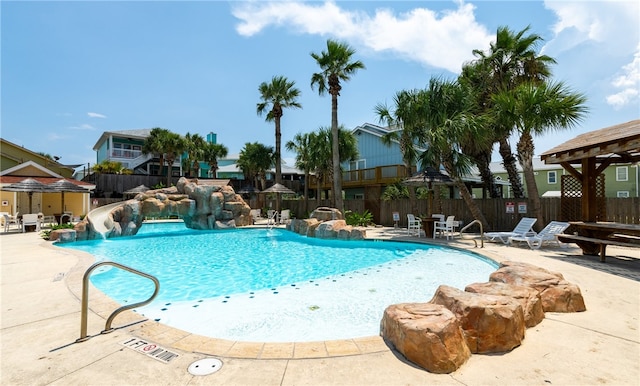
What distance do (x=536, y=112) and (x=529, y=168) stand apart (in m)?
2.20

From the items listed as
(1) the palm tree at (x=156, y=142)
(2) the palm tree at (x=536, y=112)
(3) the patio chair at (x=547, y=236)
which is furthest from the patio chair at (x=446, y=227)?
(1) the palm tree at (x=156, y=142)

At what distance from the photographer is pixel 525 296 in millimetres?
3604

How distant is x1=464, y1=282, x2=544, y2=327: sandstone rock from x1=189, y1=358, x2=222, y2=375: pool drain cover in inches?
125

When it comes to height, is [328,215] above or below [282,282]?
above

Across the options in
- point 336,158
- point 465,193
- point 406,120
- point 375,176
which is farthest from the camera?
point 375,176

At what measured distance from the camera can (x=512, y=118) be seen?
36.9ft

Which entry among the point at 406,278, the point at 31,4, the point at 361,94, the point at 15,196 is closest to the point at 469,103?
the point at 361,94

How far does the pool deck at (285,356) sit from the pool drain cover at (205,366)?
0.17 feet

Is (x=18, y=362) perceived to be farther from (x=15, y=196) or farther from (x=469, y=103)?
(x=15, y=196)

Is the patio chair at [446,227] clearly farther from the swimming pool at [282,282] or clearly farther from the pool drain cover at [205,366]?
the pool drain cover at [205,366]

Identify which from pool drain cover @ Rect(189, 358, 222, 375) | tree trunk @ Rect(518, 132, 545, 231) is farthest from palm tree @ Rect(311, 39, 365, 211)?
pool drain cover @ Rect(189, 358, 222, 375)

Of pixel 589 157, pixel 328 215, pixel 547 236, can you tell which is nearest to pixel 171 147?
pixel 328 215

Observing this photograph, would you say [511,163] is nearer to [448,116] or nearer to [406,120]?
[448,116]

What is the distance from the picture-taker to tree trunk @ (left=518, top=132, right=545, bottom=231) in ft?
37.4
